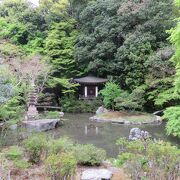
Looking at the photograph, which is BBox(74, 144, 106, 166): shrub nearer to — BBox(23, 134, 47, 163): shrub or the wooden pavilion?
BBox(23, 134, 47, 163): shrub

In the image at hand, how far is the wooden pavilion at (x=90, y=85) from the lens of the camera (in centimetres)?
2303

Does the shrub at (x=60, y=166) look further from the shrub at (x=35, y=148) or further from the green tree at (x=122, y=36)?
the green tree at (x=122, y=36)

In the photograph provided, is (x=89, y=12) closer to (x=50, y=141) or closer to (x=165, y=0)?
(x=165, y=0)

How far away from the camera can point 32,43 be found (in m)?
24.7

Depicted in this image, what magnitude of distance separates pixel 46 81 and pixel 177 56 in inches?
545

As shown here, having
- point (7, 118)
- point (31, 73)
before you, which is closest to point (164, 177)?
point (7, 118)

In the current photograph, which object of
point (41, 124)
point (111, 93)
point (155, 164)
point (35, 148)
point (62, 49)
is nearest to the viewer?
point (155, 164)

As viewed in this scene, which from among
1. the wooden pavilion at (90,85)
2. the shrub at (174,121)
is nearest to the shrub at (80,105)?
the wooden pavilion at (90,85)

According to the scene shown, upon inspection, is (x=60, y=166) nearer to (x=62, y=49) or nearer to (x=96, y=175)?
(x=96, y=175)

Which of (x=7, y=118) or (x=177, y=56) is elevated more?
(x=177, y=56)

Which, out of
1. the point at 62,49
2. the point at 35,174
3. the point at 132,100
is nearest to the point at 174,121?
the point at 35,174

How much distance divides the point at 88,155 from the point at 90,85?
54.1 ft

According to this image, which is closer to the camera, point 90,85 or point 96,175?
point 96,175

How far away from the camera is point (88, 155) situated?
23.4ft
